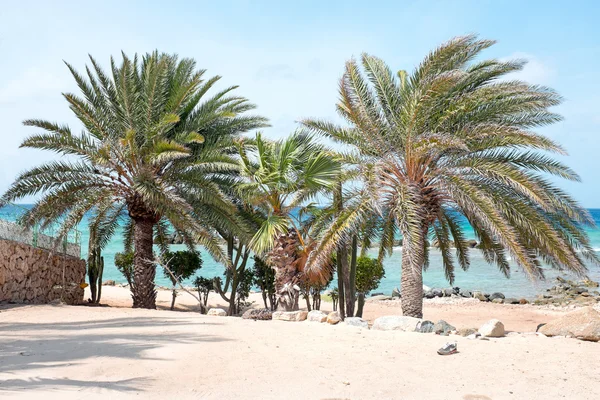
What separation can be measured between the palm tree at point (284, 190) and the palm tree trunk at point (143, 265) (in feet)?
12.3

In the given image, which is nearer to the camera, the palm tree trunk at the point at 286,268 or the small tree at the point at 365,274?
the palm tree trunk at the point at 286,268

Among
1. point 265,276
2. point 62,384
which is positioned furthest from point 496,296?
point 62,384

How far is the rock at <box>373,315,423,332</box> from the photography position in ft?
35.9

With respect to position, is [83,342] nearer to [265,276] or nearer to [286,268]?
[286,268]

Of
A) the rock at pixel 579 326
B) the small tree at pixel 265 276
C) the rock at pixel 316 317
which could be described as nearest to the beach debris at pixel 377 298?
the small tree at pixel 265 276

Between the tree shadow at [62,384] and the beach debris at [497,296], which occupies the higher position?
the beach debris at [497,296]

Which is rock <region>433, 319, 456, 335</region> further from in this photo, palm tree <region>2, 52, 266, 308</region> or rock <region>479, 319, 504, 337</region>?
palm tree <region>2, 52, 266, 308</region>

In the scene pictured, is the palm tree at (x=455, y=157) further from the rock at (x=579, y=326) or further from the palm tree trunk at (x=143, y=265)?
the palm tree trunk at (x=143, y=265)

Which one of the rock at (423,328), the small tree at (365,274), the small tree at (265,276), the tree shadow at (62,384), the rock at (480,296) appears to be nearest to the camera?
the tree shadow at (62,384)

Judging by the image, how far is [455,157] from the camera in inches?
499

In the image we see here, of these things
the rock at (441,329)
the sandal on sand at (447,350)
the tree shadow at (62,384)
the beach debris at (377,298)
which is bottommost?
the tree shadow at (62,384)

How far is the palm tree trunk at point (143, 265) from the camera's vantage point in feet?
52.1

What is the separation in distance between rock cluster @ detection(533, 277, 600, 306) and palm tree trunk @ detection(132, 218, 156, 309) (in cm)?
1780

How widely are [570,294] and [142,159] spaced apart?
22.5m
